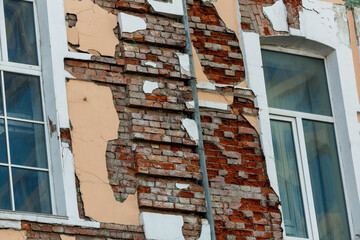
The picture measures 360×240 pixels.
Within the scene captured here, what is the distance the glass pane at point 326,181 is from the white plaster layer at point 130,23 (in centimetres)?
210

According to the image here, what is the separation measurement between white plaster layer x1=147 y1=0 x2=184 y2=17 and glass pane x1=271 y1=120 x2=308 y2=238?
1505 mm

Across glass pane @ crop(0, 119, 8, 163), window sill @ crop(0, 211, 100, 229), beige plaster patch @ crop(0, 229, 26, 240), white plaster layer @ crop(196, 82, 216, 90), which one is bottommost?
beige plaster patch @ crop(0, 229, 26, 240)

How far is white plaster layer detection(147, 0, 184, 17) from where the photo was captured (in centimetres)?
1035

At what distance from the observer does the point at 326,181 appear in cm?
1095

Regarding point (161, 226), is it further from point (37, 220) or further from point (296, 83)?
point (296, 83)

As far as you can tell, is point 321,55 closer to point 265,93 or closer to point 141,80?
point 265,93

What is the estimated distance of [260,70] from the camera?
35.4 ft


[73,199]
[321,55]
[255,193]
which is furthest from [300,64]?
[73,199]

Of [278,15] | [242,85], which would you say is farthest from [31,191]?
[278,15]

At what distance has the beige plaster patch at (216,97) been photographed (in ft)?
34.0

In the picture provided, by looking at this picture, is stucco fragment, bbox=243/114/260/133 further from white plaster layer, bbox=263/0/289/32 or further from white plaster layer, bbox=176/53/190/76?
white plaster layer, bbox=263/0/289/32

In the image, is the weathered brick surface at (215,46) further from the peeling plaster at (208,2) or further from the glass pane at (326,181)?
the glass pane at (326,181)

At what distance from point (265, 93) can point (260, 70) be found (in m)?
0.25

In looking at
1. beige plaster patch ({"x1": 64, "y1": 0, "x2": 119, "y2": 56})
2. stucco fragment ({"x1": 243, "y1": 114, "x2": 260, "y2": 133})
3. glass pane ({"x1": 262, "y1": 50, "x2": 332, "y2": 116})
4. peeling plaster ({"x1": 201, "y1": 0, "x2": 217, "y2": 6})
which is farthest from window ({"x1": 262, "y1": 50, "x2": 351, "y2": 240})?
beige plaster patch ({"x1": 64, "y1": 0, "x2": 119, "y2": 56})
